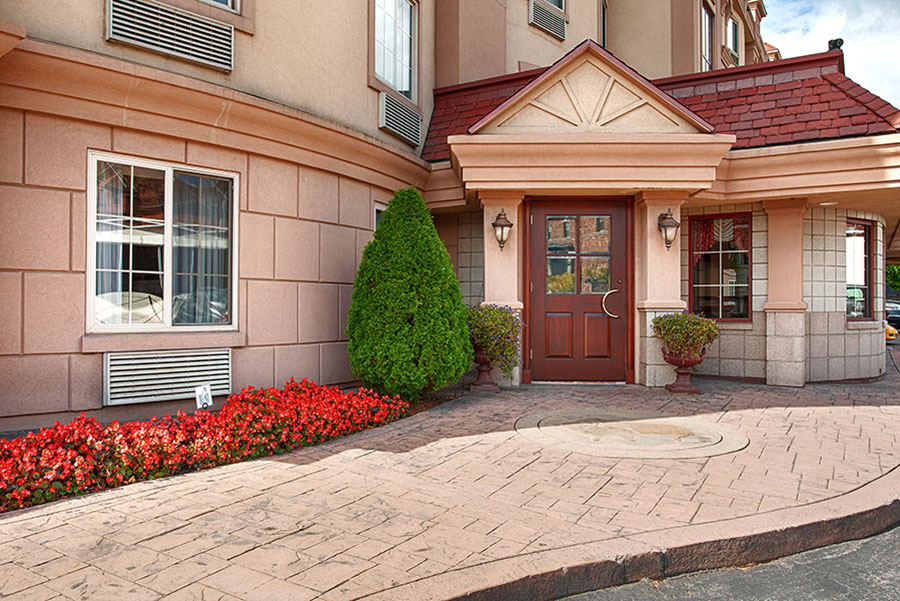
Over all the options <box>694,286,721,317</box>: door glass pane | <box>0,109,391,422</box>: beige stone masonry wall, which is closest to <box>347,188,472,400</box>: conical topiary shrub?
<box>0,109,391,422</box>: beige stone masonry wall

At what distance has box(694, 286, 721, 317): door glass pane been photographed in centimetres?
968

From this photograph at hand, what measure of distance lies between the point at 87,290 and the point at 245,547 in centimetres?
376

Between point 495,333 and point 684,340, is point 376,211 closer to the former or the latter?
point 495,333

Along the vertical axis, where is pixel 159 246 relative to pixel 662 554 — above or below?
above

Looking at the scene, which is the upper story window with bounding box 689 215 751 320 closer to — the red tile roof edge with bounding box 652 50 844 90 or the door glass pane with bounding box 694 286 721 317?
the door glass pane with bounding box 694 286 721 317

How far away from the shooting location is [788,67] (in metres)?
8.86

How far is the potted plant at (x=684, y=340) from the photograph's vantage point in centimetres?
791

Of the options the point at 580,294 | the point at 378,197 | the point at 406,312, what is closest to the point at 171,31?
the point at 378,197

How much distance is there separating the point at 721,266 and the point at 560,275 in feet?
9.30

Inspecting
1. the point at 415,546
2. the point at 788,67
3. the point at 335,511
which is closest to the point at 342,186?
the point at 335,511

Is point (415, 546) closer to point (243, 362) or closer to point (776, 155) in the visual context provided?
point (243, 362)

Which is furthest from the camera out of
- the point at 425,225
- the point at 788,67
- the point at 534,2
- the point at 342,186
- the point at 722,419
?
the point at 534,2

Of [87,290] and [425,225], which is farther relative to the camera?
[425,225]

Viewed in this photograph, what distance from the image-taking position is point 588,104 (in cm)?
830
